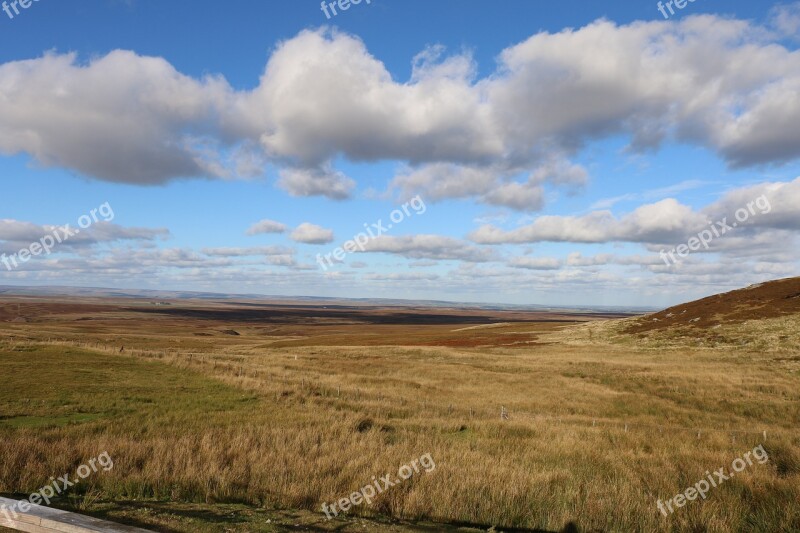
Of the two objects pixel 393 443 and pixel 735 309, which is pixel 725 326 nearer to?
pixel 735 309

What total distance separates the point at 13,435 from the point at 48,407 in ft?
18.6

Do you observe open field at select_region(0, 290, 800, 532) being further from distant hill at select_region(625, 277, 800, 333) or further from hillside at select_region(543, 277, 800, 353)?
distant hill at select_region(625, 277, 800, 333)

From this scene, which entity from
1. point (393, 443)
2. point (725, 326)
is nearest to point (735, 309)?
point (725, 326)

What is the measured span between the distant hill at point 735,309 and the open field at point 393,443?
21775 millimetres

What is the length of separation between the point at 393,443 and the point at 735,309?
61892 mm

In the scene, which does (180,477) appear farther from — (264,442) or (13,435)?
(13,435)

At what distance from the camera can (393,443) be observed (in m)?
15.6

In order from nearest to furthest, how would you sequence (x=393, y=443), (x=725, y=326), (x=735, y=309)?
(x=393, y=443)
(x=725, y=326)
(x=735, y=309)

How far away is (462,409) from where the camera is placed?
83.4 ft

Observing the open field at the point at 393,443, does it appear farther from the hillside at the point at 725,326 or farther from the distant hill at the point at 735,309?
the distant hill at the point at 735,309

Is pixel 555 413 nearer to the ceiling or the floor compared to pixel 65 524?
nearer to the floor

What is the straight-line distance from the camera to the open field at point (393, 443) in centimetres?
923

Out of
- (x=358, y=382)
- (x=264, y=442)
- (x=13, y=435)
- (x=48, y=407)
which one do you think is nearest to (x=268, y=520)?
(x=264, y=442)

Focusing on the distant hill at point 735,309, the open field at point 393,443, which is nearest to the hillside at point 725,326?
the distant hill at point 735,309
